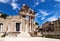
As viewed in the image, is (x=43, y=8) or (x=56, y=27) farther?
(x=56, y=27)

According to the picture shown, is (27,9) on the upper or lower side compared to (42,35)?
upper

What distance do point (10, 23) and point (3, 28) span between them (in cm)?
68

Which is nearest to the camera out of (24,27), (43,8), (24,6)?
(43,8)

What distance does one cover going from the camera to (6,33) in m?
14.6

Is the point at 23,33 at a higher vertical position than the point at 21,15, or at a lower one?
lower

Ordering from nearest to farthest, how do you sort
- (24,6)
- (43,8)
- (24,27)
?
1. (43,8)
2. (24,6)
3. (24,27)

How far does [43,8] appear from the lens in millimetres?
13047

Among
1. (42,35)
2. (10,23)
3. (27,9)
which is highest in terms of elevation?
(27,9)

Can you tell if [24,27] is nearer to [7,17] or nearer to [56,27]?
[7,17]

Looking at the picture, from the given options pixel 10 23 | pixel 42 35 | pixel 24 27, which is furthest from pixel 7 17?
pixel 42 35

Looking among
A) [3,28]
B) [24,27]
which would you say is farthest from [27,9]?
[3,28]

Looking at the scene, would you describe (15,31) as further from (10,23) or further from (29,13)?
(29,13)

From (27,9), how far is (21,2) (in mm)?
1728

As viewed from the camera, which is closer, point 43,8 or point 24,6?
point 43,8
